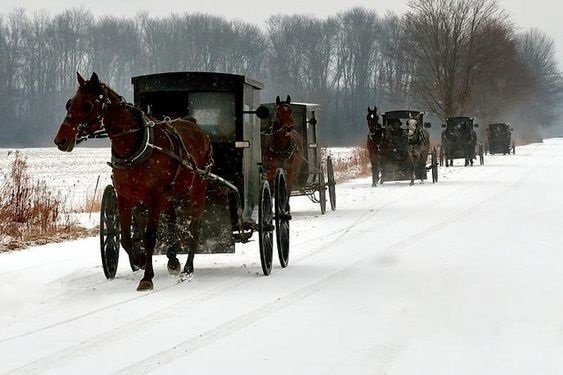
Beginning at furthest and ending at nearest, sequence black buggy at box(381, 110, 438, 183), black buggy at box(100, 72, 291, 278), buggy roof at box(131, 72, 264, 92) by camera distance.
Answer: black buggy at box(381, 110, 438, 183) < buggy roof at box(131, 72, 264, 92) < black buggy at box(100, 72, 291, 278)

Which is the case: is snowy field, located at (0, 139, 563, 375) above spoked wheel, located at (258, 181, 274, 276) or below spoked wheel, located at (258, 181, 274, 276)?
below

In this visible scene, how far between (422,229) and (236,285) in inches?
232

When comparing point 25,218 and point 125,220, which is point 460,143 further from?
point 125,220

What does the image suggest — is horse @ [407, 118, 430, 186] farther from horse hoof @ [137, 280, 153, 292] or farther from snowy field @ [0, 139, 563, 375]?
horse hoof @ [137, 280, 153, 292]

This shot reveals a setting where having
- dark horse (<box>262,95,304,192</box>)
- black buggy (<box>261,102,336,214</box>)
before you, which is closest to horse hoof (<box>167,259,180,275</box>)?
dark horse (<box>262,95,304,192</box>)

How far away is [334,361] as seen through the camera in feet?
19.4

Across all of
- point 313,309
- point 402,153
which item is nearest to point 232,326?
point 313,309

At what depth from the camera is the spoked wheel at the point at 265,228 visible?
985cm

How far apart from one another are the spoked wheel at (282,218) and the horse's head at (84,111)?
251cm

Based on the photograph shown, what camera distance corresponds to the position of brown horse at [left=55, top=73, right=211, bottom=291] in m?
8.88

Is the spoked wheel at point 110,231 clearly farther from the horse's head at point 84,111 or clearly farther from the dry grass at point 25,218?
the dry grass at point 25,218

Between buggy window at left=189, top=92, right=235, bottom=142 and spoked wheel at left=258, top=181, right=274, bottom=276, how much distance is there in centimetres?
79

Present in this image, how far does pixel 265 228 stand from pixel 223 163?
100 centimetres

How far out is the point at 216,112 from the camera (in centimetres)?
1063
